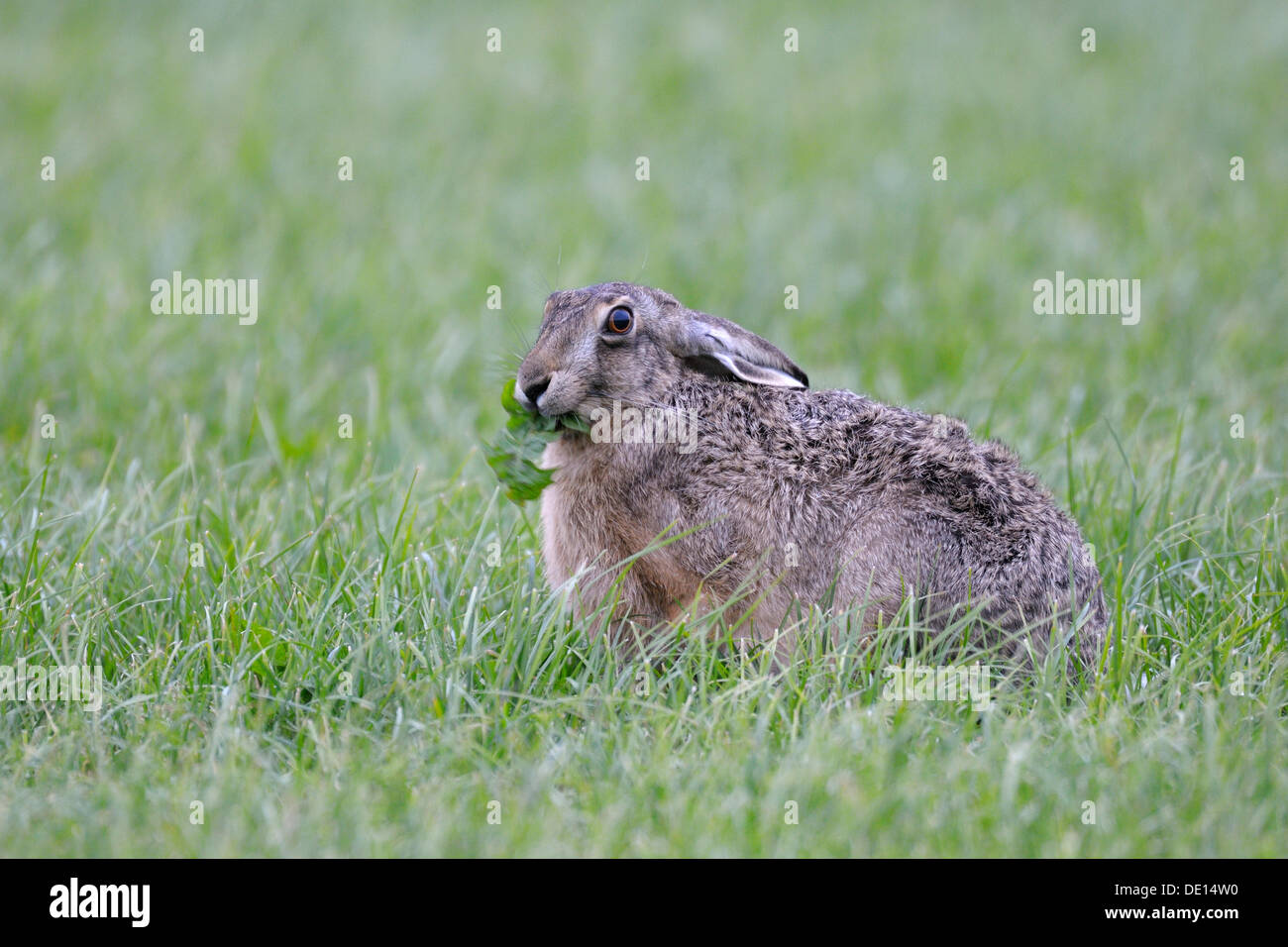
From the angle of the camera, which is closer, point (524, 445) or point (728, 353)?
point (524, 445)

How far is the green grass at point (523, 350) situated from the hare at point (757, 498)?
22 cm

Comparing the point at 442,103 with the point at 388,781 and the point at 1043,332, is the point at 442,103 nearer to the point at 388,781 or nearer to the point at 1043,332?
the point at 1043,332

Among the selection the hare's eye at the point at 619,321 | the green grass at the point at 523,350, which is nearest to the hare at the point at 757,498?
the hare's eye at the point at 619,321

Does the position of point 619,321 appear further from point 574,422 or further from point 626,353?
point 574,422

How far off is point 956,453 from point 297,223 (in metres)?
6.43

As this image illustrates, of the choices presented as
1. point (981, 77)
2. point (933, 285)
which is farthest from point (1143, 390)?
point (981, 77)

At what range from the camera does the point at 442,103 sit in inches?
483

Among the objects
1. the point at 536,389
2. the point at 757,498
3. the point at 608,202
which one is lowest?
the point at 757,498

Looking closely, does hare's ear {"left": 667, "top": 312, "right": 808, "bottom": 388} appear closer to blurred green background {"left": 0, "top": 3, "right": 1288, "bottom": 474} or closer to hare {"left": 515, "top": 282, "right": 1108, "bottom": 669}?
hare {"left": 515, "top": 282, "right": 1108, "bottom": 669}


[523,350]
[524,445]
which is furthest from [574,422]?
[523,350]

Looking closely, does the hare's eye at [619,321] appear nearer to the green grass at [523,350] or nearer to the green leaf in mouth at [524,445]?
the green leaf in mouth at [524,445]

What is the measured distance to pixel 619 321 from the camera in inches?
196

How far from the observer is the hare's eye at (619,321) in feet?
16.3

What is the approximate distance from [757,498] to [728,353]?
596 millimetres
